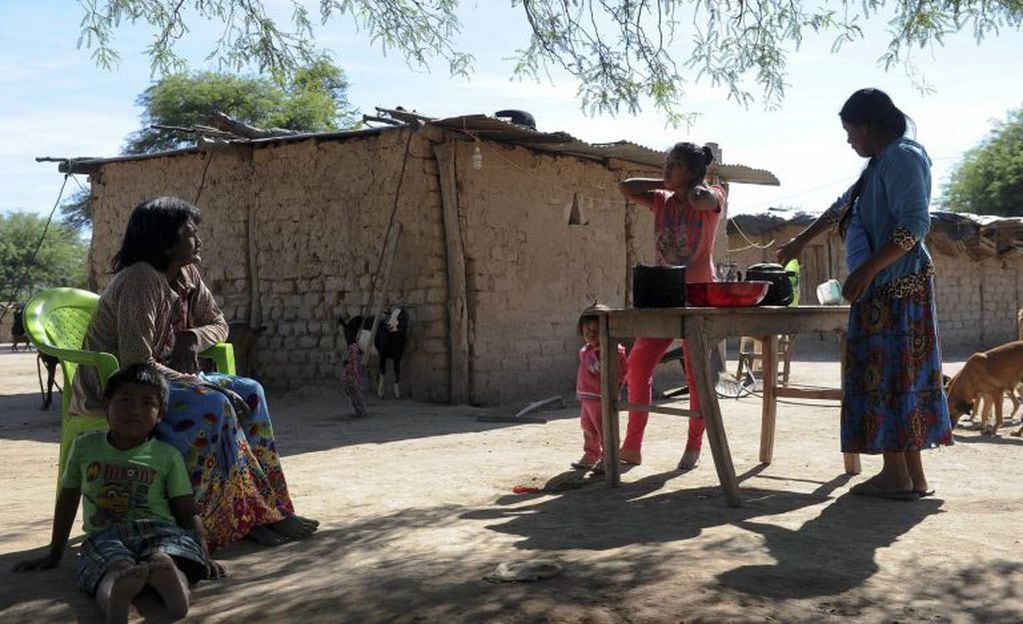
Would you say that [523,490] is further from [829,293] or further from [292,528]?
[829,293]

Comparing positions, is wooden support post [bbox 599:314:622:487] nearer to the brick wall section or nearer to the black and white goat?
the brick wall section

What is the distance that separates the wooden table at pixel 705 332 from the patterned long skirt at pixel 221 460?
1.62 m

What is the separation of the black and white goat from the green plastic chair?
5076 mm

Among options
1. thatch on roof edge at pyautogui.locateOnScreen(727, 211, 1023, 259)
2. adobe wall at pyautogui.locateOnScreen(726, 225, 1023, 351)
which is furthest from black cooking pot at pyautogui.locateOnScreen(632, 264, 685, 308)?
adobe wall at pyautogui.locateOnScreen(726, 225, 1023, 351)

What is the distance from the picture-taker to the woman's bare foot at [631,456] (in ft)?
17.0

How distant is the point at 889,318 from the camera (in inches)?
159

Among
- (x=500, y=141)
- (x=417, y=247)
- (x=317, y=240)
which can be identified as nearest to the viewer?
(x=417, y=247)

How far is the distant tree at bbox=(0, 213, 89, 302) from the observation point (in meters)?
40.3

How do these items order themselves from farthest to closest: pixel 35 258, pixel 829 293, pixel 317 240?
pixel 35 258 → pixel 317 240 → pixel 829 293

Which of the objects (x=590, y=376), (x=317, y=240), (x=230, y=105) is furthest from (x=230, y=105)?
(x=590, y=376)

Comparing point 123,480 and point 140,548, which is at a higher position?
point 123,480

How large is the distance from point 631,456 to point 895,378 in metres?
1.56

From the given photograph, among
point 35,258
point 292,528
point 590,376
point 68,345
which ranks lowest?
point 292,528

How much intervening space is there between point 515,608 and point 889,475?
7.45ft
